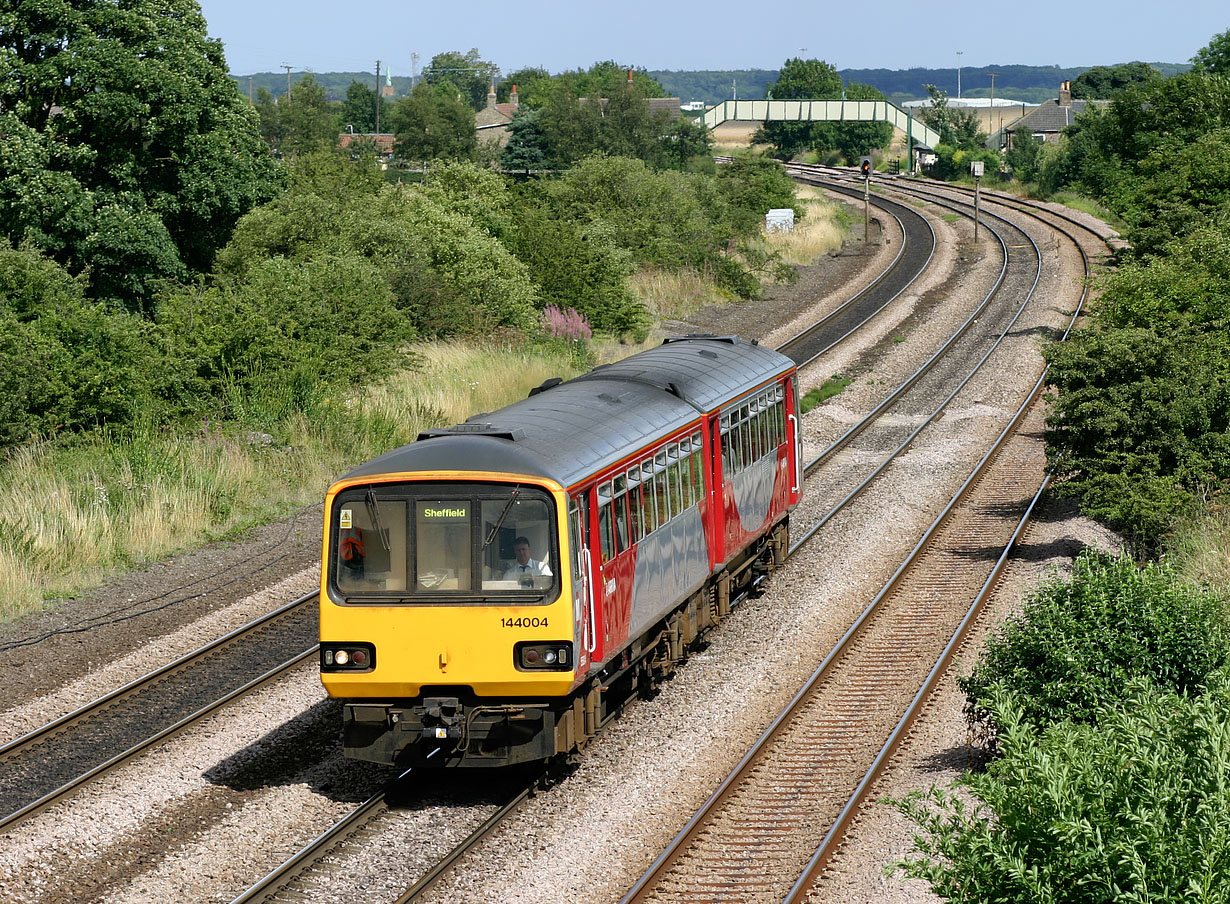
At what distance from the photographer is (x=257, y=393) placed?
885 inches

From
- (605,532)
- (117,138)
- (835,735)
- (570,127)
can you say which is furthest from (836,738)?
(570,127)

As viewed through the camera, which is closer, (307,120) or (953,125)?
(307,120)

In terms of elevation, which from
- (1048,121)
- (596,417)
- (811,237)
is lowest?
(596,417)

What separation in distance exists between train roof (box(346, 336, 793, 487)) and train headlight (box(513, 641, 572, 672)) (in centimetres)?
127

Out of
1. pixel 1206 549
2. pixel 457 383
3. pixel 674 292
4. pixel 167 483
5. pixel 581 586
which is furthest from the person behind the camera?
pixel 674 292

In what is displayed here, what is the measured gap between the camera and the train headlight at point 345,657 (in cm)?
1066

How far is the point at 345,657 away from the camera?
10680 millimetres

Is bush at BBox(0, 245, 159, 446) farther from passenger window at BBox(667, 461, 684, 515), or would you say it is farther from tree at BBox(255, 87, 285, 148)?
tree at BBox(255, 87, 285, 148)

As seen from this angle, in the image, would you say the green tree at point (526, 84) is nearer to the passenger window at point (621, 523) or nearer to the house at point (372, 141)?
the house at point (372, 141)

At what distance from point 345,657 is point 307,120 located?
8433 cm

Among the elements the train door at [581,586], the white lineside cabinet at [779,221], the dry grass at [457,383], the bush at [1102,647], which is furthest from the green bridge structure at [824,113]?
the train door at [581,586]

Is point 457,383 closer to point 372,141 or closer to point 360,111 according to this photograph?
point 372,141

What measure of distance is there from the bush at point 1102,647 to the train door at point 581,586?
306cm

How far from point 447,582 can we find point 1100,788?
5362 millimetres
